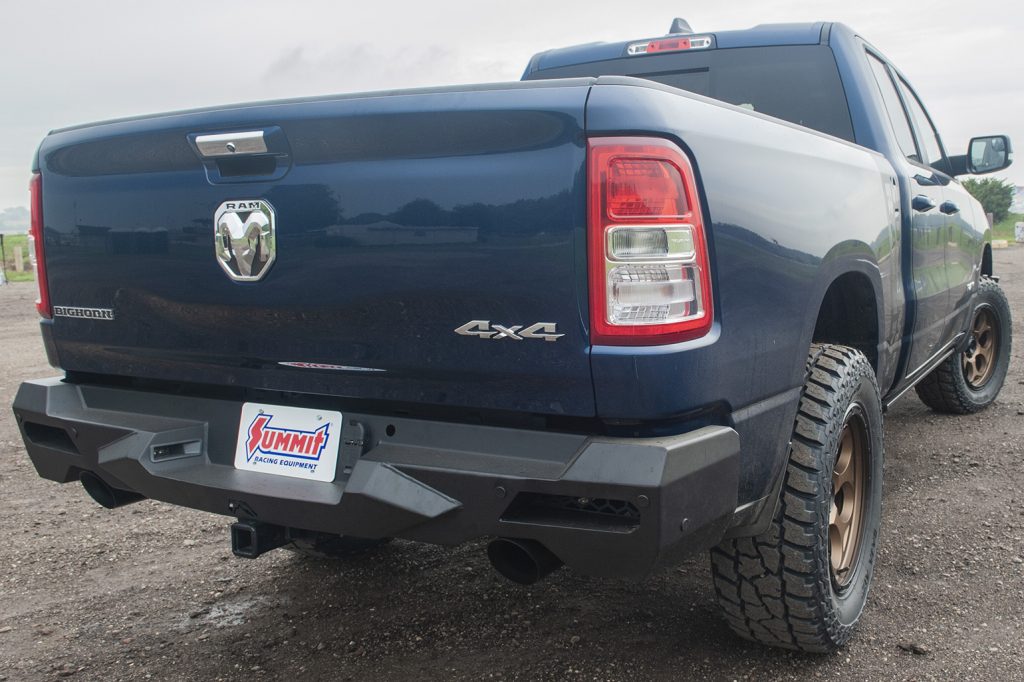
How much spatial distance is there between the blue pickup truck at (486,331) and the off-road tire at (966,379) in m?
2.76

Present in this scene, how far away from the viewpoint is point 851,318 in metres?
3.12

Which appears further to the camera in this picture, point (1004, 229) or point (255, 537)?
point (1004, 229)

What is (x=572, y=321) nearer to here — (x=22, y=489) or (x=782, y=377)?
(x=782, y=377)

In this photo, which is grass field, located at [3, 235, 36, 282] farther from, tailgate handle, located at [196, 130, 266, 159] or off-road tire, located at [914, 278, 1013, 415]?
tailgate handle, located at [196, 130, 266, 159]

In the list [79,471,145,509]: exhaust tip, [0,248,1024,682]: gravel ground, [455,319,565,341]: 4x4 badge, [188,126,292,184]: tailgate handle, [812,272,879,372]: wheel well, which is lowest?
[0,248,1024,682]: gravel ground

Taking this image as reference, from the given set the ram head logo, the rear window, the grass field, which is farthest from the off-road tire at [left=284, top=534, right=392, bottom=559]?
the grass field

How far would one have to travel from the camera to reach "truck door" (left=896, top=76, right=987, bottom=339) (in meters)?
4.25

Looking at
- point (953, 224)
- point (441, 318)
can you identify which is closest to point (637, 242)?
point (441, 318)

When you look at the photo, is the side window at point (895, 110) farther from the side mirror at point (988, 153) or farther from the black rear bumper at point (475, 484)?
the black rear bumper at point (475, 484)

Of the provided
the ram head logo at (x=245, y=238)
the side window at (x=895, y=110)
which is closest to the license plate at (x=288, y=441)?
the ram head logo at (x=245, y=238)

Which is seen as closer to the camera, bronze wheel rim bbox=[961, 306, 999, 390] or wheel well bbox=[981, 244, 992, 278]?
wheel well bbox=[981, 244, 992, 278]

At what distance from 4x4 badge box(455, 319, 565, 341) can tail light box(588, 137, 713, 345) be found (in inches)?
3.7

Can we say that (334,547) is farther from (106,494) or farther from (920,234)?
(920,234)

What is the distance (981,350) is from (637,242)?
467 centimetres
